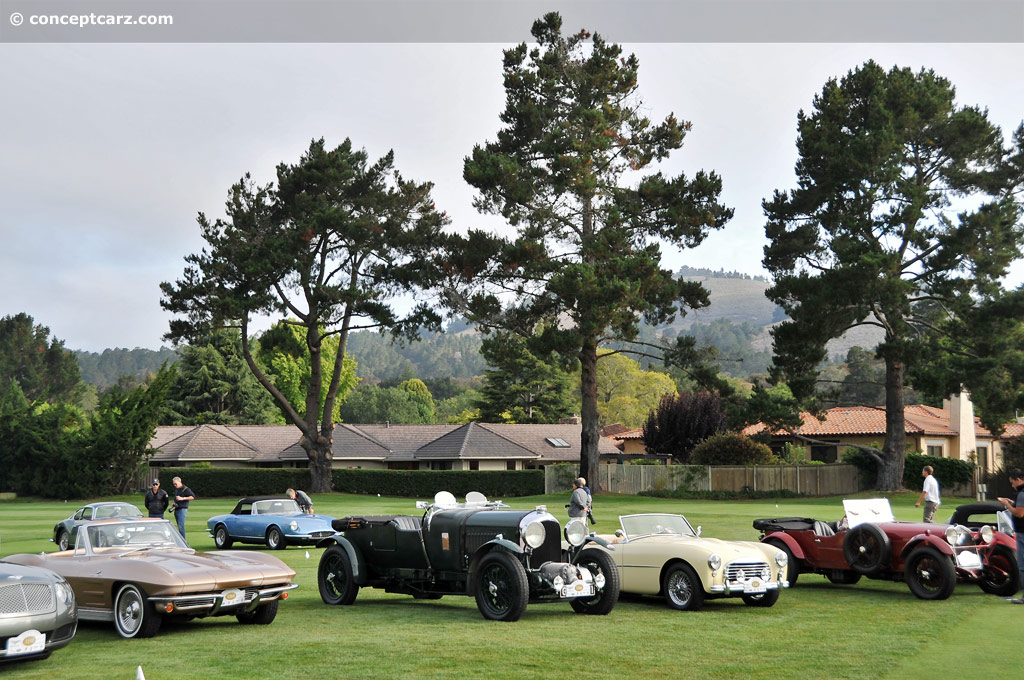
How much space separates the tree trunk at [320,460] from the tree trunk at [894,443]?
29.5 meters

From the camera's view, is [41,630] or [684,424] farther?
[684,424]

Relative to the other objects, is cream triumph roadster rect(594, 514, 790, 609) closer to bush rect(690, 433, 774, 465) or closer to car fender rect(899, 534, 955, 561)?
car fender rect(899, 534, 955, 561)

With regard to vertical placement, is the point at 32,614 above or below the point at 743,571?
below

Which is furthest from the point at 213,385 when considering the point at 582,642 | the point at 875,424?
the point at 582,642

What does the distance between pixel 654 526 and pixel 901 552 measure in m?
3.82

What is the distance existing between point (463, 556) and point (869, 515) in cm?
698

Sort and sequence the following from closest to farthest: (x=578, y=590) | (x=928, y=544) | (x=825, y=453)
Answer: (x=578, y=590)
(x=928, y=544)
(x=825, y=453)

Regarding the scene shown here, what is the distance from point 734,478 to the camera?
2041 inches

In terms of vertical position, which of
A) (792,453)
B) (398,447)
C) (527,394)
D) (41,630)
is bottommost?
(41,630)

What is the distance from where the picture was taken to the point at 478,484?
57.9m

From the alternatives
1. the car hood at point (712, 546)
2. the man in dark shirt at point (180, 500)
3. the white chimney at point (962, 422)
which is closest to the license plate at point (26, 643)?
the car hood at point (712, 546)

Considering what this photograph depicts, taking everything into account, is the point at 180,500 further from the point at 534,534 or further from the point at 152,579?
the point at 534,534

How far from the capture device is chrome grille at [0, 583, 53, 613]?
33.3 feet

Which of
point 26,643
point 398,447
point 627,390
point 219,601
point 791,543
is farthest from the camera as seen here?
point 627,390
